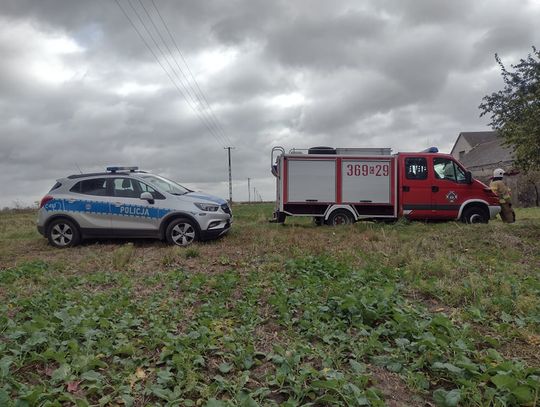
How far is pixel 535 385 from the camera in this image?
2637 millimetres

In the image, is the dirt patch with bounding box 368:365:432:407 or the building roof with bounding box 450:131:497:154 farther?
the building roof with bounding box 450:131:497:154

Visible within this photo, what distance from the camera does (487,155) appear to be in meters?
41.3

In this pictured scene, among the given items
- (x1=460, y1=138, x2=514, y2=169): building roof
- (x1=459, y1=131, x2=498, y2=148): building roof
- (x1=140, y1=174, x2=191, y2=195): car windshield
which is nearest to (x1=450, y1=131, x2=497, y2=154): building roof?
(x1=459, y1=131, x2=498, y2=148): building roof

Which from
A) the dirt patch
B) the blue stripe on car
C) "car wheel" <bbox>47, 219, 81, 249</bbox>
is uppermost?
the blue stripe on car

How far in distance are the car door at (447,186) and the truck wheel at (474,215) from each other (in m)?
0.32

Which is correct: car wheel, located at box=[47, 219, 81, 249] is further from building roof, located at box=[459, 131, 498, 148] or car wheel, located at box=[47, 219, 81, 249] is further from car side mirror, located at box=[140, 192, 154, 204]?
building roof, located at box=[459, 131, 498, 148]

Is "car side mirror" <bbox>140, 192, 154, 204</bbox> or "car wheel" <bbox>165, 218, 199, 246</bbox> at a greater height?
"car side mirror" <bbox>140, 192, 154, 204</bbox>

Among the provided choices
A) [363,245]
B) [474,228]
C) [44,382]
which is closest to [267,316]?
[44,382]

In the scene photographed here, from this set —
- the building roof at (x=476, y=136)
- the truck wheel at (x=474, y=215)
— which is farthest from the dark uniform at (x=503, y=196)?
the building roof at (x=476, y=136)

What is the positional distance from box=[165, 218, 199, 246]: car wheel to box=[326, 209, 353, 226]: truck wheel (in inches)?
187

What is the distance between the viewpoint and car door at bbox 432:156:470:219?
40.5 ft

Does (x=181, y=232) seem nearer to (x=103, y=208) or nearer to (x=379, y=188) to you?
(x=103, y=208)

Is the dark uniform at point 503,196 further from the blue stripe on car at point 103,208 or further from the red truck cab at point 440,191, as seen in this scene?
the blue stripe on car at point 103,208

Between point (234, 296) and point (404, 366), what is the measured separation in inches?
98.5
